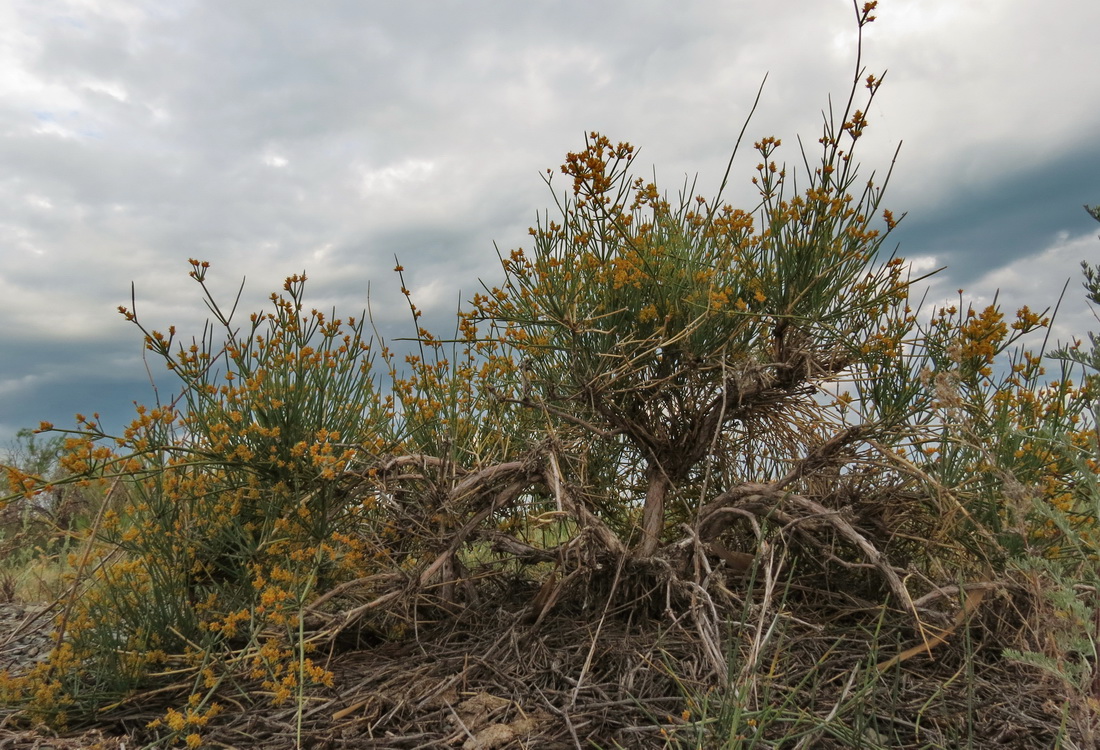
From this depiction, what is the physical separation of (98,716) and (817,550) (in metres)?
2.42

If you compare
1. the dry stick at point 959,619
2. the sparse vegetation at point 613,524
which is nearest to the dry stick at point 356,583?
the sparse vegetation at point 613,524

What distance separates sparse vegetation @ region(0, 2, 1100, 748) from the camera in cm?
214

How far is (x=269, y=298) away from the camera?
2801 mm

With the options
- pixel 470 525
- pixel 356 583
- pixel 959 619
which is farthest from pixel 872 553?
pixel 356 583

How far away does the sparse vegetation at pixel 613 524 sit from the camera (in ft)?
7.01

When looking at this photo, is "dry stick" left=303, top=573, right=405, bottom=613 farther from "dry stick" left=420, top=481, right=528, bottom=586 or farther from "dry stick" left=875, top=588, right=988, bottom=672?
"dry stick" left=875, top=588, right=988, bottom=672

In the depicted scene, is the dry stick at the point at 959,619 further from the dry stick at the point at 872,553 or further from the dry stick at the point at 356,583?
the dry stick at the point at 356,583

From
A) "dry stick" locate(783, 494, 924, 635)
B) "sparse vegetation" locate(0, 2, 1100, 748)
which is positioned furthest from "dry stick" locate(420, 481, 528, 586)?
"dry stick" locate(783, 494, 924, 635)

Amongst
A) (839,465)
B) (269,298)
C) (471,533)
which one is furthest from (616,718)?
(269,298)

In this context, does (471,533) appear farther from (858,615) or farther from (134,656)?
(858,615)

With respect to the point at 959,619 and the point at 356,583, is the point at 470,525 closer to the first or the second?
the point at 356,583

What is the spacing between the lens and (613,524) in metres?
3.29

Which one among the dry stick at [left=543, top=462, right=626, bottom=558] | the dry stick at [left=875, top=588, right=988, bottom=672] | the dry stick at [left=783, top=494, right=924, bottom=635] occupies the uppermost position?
the dry stick at [left=543, top=462, right=626, bottom=558]

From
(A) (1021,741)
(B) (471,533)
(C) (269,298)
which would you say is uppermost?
(C) (269,298)
